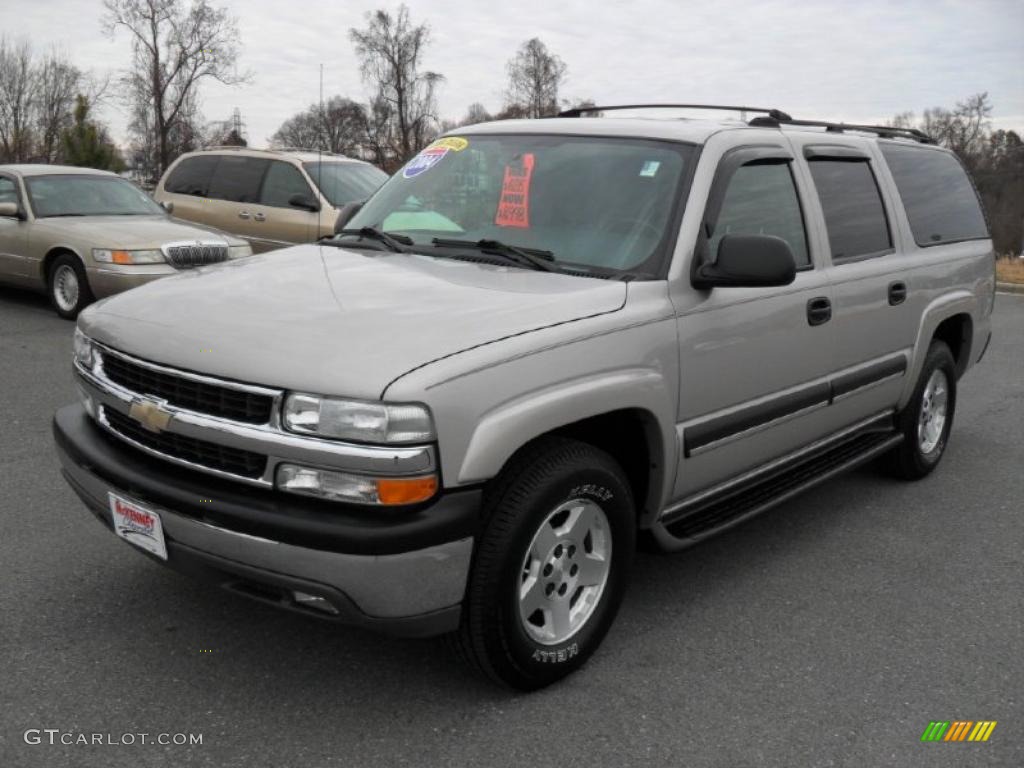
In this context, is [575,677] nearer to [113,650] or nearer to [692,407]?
[692,407]

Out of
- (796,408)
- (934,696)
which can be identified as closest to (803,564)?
(796,408)

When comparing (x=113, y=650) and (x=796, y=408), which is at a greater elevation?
(x=796, y=408)

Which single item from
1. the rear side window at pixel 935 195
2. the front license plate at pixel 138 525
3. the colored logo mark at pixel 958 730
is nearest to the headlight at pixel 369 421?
the front license plate at pixel 138 525

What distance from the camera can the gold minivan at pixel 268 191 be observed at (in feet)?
37.3

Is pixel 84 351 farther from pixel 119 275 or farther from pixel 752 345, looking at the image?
pixel 119 275

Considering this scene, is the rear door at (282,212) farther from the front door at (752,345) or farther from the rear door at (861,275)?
the front door at (752,345)

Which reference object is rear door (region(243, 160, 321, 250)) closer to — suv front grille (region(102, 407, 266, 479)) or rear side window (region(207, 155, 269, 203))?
rear side window (region(207, 155, 269, 203))

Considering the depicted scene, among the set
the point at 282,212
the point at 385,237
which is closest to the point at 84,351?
the point at 385,237

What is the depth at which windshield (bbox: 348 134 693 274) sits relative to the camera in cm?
364

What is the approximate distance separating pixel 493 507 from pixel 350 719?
789 millimetres

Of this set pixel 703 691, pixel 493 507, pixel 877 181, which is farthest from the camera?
pixel 877 181

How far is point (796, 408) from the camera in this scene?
416cm

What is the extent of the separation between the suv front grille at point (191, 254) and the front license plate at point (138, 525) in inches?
264

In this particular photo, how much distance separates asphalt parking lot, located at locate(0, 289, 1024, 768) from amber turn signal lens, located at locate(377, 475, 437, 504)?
76cm
